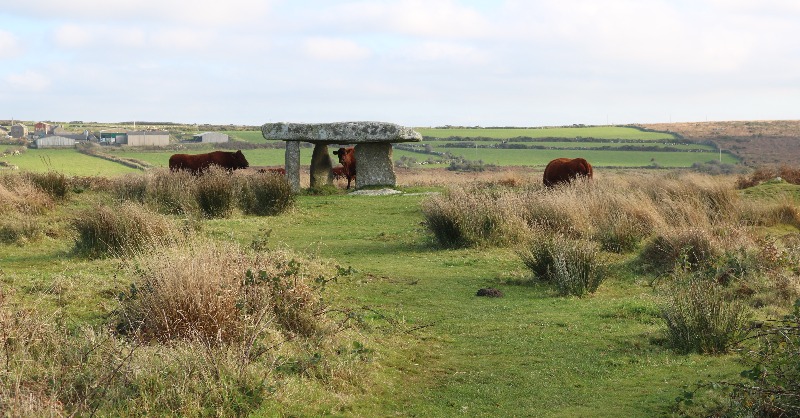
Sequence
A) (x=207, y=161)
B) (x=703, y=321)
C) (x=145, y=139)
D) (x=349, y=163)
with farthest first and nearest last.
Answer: (x=145, y=139), (x=349, y=163), (x=207, y=161), (x=703, y=321)

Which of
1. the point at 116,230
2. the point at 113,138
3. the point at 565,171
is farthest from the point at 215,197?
the point at 113,138

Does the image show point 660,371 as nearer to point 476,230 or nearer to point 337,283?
point 337,283

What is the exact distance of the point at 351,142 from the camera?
27391 millimetres

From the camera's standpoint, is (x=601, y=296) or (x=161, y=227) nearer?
(x=601, y=296)

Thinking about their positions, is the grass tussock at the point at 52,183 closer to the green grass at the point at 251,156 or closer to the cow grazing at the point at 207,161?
the cow grazing at the point at 207,161

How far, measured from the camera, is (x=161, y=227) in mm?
13844

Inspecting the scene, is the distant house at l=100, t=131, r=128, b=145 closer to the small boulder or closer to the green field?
the green field

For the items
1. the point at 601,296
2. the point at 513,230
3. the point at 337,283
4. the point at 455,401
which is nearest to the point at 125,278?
the point at 337,283

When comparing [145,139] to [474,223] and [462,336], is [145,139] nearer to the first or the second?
[474,223]

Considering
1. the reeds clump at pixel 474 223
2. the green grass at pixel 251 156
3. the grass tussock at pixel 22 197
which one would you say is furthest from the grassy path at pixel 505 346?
the green grass at pixel 251 156

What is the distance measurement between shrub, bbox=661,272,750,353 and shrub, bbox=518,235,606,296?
9.07 ft

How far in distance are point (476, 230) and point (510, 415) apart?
886 cm

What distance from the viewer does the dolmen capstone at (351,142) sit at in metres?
26.8

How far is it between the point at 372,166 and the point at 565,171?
22.4 ft
